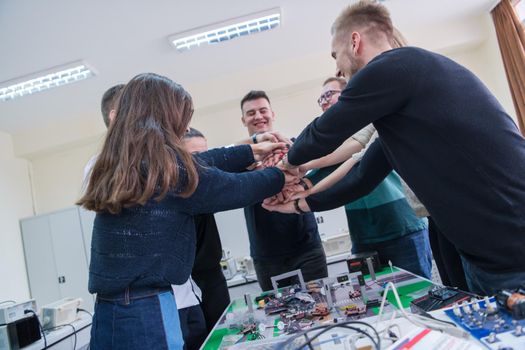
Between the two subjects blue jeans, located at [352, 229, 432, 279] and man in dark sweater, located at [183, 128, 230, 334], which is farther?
man in dark sweater, located at [183, 128, 230, 334]

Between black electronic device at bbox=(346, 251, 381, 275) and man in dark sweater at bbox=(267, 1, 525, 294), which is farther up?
man in dark sweater at bbox=(267, 1, 525, 294)

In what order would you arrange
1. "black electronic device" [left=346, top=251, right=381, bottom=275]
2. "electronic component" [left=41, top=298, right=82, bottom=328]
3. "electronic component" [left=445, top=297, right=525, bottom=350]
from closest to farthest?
1. "electronic component" [left=445, top=297, right=525, bottom=350]
2. "black electronic device" [left=346, top=251, right=381, bottom=275]
3. "electronic component" [left=41, top=298, right=82, bottom=328]

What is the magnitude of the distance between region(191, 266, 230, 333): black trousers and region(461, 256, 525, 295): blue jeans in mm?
1195

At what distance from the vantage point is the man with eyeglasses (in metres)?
1.61

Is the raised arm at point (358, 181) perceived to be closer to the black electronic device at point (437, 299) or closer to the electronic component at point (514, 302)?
the black electronic device at point (437, 299)

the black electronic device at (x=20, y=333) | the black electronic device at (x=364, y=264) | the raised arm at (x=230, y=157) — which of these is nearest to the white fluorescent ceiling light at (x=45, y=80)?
the black electronic device at (x=20, y=333)

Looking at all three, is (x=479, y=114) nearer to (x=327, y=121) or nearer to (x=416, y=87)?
(x=416, y=87)

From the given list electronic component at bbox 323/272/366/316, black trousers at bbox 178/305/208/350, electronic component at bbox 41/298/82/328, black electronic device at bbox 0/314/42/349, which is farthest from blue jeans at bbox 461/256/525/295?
electronic component at bbox 41/298/82/328

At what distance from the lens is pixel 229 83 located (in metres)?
4.52

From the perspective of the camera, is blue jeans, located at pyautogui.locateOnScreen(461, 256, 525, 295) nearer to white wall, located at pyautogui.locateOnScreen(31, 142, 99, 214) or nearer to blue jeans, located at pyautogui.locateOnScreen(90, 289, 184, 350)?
blue jeans, located at pyautogui.locateOnScreen(90, 289, 184, 350)

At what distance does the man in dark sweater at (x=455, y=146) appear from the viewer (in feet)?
2.75

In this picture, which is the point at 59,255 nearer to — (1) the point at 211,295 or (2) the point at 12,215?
(2) the point at 12,215

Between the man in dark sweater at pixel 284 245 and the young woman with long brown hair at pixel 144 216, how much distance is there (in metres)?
0.90

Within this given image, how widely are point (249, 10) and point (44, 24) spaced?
1.84 metres
